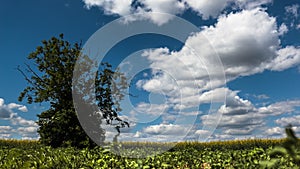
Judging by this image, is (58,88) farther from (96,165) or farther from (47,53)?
(96,165)

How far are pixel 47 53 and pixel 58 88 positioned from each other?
303cm

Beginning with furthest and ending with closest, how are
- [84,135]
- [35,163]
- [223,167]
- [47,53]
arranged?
[47,53], [84,135], [35,163], [223,167]

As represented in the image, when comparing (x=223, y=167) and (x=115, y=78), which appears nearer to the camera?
(x=223, y=167)

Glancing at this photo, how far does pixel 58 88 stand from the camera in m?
24.4

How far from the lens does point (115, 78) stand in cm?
2517

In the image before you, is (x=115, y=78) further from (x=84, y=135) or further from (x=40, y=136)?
(x=40, y=136)

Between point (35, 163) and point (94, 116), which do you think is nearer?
point (35, 163)

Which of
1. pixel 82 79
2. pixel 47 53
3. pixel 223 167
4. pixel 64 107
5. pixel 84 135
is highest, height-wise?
pixel 47 53

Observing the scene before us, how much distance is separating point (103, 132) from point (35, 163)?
62.7ft

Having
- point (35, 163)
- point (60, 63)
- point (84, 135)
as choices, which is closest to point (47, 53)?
point (60, 63)

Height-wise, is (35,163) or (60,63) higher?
(60,63)

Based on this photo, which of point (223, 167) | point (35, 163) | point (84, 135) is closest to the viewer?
point (223, 167)

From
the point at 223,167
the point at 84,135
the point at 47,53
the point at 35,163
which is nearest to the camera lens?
the point at 223,167

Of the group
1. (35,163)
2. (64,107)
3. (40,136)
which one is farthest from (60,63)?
(35,163)
